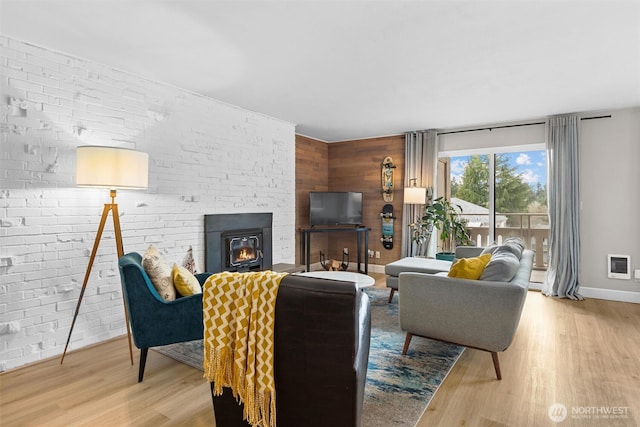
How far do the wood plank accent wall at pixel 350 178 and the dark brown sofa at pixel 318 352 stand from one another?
4.38 m

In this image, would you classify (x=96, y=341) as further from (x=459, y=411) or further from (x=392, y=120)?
(x=392, y=120)

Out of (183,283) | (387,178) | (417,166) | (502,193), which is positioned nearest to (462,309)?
(183,283)

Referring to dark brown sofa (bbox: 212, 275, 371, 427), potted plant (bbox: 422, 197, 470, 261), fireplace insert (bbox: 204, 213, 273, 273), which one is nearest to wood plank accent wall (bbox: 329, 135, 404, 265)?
potted plant (bbox: 422, 197, 470, 261)

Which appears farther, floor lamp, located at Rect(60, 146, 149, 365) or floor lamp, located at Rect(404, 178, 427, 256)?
floor lamp, located at Rect(404, 178, 427, 256)

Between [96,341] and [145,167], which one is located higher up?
Answer: [145,167]

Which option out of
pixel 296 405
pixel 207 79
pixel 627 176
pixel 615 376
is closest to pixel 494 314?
pixel 615 376

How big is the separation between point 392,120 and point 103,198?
3.70m

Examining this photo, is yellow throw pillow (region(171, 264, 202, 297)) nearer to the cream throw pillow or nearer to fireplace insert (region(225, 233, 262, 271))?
the cream throw pillow

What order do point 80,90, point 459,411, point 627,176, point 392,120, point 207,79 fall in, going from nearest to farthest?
point 459,411 → point 80,90 → point 207,79 → point 627,176 → point 392,120

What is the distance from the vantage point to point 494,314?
94.3 inches

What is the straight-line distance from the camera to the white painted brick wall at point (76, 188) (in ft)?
8.67

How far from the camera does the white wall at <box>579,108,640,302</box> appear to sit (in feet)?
14.5

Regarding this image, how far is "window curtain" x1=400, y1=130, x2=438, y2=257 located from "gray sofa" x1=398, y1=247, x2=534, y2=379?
304cm

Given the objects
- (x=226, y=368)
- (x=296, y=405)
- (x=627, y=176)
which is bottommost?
(x=296, y=405)
